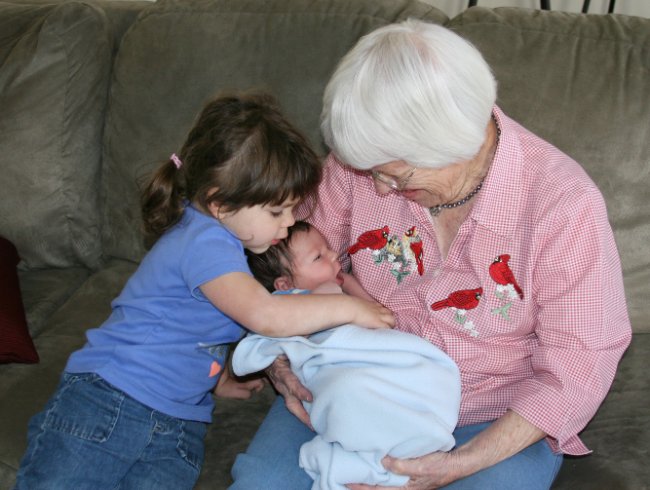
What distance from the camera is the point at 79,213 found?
2.45 m

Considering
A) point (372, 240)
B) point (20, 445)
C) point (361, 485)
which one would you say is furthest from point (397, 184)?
point (20, 445)

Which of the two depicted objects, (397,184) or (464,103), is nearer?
(464,103)

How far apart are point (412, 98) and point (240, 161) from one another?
0.41 meters

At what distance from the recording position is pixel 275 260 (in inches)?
74.6

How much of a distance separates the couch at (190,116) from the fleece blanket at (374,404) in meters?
0.33

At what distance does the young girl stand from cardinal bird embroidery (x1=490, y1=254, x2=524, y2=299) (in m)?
0.28

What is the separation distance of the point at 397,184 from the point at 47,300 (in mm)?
1297

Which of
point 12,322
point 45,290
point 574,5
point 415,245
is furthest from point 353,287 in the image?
point 574,5

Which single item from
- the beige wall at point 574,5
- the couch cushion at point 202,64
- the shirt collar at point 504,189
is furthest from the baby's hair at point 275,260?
the beige wall at point 574,5

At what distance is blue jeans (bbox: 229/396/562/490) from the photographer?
1545 mm

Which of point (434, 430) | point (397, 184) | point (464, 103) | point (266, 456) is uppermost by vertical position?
point (464, 103)

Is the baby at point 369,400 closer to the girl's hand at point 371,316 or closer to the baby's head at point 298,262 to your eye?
the girl's hand at point 371,316

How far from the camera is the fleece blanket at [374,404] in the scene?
1.51 m

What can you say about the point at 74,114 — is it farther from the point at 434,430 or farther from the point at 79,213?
the point at 434,430
